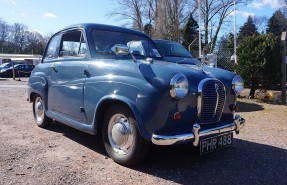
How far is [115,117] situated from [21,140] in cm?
209

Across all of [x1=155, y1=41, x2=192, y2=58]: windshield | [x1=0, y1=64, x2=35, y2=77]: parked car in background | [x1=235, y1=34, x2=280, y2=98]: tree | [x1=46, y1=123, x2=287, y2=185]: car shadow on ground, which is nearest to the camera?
[x1=46, y1=123, x2=287, y2=185]: car shadow on ground

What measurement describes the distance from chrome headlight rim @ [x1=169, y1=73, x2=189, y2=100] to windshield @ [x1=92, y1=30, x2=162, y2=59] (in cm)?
129

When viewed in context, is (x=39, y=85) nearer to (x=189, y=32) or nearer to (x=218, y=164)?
(x=218, y=164)

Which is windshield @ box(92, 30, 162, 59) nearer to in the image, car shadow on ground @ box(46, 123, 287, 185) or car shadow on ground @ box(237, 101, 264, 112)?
car shadow on ground @ box(46, 123, 287, 185)

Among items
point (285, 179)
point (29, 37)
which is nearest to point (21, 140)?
point (285, 179)

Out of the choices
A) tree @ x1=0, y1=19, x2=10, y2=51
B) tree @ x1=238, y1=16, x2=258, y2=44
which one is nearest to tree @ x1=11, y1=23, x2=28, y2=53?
tree @ x1=0, y1=19, x2=10, y2=51

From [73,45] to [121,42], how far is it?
792 mm

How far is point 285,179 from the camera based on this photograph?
3.70 meters

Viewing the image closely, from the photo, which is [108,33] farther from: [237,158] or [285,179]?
[285,179]

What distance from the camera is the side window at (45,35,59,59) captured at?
18.6 ft

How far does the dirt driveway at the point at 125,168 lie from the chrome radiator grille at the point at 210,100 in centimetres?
66

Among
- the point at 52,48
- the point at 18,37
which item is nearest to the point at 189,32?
the point at 52,48

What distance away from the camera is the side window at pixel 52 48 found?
568 cm

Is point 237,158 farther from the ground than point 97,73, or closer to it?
closer to it
